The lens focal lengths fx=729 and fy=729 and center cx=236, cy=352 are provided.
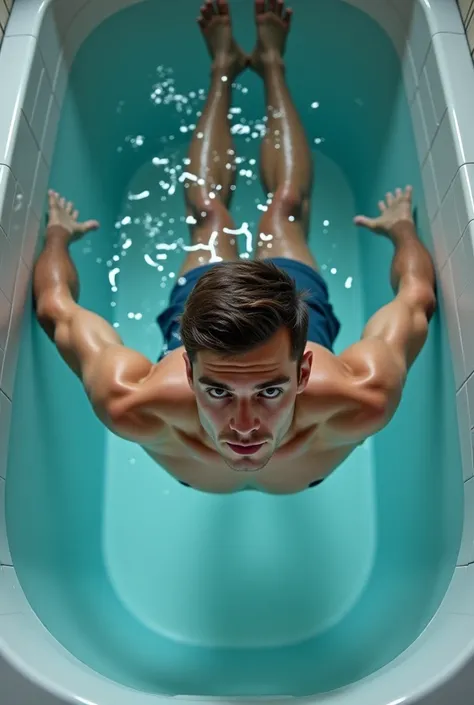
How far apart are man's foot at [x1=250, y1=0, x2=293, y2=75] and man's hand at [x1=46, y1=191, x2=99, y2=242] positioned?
1.62 ft

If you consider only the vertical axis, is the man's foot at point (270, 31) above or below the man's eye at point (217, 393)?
above

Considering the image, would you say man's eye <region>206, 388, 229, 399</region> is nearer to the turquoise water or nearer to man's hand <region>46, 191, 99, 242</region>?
the turquoise water

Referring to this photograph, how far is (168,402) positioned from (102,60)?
0.93m

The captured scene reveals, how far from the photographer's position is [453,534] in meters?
1.04

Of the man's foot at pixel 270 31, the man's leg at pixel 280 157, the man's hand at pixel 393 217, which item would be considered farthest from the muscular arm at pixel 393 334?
the man's foot at pixel 270 31

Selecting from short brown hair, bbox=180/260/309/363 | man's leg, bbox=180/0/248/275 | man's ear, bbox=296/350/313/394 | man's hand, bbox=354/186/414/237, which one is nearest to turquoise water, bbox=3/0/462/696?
man's hand, bbox=354/186/414/237

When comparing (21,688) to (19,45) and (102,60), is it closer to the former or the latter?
(19,45)

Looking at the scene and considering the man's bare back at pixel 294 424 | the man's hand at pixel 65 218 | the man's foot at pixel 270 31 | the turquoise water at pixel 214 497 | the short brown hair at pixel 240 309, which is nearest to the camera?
the short brown hair at pixel 240 309

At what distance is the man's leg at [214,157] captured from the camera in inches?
52.5

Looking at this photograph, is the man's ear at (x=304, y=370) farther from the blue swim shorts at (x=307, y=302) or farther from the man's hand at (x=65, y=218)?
the man's hand at (x=65, y=218)

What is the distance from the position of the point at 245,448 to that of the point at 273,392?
3.0 inches

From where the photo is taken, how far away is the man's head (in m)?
0.69

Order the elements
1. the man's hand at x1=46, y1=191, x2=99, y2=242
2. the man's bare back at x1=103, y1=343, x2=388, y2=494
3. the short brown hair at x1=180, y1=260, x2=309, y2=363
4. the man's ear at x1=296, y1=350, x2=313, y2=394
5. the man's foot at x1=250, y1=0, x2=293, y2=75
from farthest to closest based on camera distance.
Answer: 1. the man's foot at x1=250, y1=0, x2=293, y2=75
2. the man's hand at x1=46, y1=191, x2=99, y2=242
3. the man's bare back at x1=103, y1=343, x2=388, y2=494
4. the man's ear at x1=296, y1=350, x2=313, y2=394
5. the short brown hair at x1=180, y1=260, x2=309, y2=363

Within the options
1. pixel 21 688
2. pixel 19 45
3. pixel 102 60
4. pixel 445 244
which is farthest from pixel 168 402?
pixel 102 60
